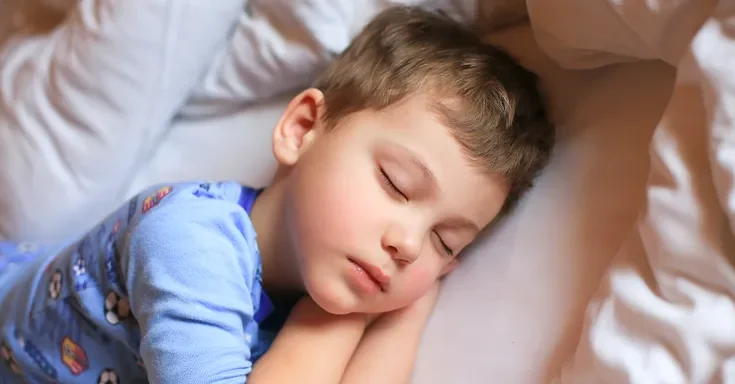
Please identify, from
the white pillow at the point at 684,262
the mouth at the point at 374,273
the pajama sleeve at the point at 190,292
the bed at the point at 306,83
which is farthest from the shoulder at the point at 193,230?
the white pillow at the point at 684,262

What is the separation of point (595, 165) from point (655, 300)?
274 millimetres

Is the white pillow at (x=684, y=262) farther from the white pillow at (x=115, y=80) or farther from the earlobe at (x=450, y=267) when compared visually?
the white pillow at (x=115, y=80)

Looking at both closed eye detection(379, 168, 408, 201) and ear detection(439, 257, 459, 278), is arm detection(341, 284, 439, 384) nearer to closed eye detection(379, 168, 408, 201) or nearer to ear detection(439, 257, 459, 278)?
ear detection(439, 257, 459, 278)

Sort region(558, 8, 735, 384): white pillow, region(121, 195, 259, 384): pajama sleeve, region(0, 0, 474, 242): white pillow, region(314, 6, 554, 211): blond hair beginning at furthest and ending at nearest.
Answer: region(0, 0, 474, 242): white pillow
region(314, 6, 554, 211): blond hair
region(121, 195, 259, 384): pajama sleeve
region(558, 8, 735, 384): white pillow

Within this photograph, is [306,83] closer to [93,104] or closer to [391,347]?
[93,104]

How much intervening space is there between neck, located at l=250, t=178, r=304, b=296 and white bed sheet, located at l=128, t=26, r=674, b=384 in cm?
20

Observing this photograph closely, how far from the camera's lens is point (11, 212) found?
1.06 metres

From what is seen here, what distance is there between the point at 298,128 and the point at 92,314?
35cm

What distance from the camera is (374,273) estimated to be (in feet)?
2.61

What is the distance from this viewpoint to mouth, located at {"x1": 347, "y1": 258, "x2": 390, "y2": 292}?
0.79 m

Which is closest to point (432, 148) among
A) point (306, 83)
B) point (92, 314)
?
point (306, 83)

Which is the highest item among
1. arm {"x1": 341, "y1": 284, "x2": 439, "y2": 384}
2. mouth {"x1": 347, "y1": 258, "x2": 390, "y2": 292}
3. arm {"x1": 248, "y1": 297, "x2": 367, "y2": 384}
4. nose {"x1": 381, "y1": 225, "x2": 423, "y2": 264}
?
nose {"x1": 381, "y1": 225, "x2": 423, "y2": 264}

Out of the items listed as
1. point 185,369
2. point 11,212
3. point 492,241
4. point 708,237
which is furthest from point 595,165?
point 11,212

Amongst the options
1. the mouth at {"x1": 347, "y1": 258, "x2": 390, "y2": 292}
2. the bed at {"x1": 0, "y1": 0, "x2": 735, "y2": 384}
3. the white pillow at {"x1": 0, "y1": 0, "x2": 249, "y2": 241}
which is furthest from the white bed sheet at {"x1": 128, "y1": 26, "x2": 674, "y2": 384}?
the white pillow at {"x1": 0, "y1": 0, "x2": 249, "y2": 241}
